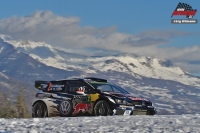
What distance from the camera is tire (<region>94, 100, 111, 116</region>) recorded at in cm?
1622

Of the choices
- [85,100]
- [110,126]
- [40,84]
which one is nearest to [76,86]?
[85,100]

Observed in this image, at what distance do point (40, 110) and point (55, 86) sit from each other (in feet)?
3.23

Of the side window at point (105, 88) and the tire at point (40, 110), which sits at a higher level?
the side window at point (105, 88)

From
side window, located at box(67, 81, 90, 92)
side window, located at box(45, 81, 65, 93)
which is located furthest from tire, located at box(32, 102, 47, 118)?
side window, located at box(67, 81, 90, 92)

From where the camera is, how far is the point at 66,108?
16.8 metres

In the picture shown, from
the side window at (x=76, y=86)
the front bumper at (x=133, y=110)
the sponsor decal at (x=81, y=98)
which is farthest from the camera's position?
the side window at (x=76, y=86)

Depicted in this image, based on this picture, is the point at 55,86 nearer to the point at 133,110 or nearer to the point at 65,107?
the point at 65,107

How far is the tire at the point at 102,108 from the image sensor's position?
16.2m

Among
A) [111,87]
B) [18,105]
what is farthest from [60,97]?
[18,105]

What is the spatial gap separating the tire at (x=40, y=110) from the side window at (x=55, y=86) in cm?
61

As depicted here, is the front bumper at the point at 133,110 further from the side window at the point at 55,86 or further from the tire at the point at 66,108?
the side window at the point at 55,86

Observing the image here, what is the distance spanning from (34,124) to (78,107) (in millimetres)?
4434

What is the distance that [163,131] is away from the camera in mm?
10531

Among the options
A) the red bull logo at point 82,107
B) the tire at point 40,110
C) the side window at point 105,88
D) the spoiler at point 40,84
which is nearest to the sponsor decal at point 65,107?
the red bull logo at point 82,107
